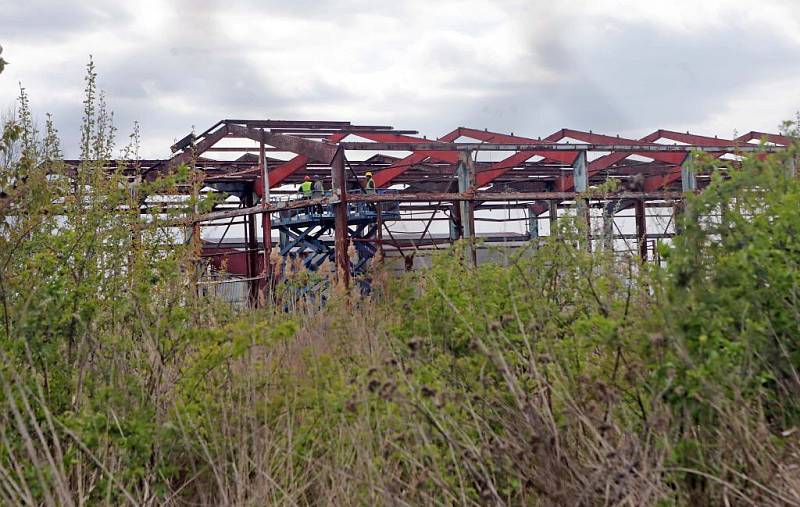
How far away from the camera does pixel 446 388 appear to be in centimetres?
440

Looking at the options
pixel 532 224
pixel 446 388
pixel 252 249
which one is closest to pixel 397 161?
pixel 252 249

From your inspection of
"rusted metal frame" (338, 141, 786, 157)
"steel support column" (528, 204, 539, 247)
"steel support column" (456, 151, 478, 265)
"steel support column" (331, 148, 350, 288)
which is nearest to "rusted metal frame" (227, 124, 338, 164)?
"steel support column" (331, 148, 350, 288)

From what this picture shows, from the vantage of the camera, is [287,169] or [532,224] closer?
[287,169]

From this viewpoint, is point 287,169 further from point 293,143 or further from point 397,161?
point 397,161

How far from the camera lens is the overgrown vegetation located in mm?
3650

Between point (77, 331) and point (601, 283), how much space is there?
10.2ft

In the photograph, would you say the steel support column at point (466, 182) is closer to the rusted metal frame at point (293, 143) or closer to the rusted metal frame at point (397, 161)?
the rusted metal frame at point (397, 161)

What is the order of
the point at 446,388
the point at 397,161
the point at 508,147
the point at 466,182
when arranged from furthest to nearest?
the point at 397,161 → the point at 508,147 → the point at 466,182 → the point at 446,388

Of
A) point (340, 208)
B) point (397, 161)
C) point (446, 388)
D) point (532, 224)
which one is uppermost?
point (397, 161)

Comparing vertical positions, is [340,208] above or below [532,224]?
above

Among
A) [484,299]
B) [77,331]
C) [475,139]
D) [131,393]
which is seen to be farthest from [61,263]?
[475,139]

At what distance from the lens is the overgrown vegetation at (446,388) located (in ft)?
12.0

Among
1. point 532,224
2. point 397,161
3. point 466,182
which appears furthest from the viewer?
point 532,224

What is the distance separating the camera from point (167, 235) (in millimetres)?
7430
